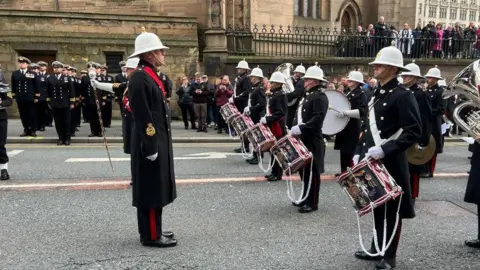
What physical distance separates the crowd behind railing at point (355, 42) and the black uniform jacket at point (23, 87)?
791 cm

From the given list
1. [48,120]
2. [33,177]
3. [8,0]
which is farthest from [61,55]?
[33,177]

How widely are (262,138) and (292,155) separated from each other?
1535 millimetres

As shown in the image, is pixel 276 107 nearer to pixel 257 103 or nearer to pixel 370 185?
pixel 257 103

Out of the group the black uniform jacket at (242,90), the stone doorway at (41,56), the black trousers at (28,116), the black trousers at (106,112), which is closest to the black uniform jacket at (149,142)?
the black uniform jacket at (242,90)

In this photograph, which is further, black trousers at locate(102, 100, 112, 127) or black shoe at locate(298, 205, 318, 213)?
black trousers at locate(102, 100, 112, 127)

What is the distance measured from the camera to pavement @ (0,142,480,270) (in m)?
4.66

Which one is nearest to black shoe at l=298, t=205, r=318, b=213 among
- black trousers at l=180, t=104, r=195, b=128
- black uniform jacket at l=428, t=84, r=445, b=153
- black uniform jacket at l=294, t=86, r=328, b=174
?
black uniform jacket at l=294, t=86, r=328, b=174

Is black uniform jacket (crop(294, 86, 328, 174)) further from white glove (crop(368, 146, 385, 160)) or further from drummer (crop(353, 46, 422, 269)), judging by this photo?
white glove (crop(368, 146, 385, 160))

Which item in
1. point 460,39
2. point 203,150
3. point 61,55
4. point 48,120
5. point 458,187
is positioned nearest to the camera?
point 458,187

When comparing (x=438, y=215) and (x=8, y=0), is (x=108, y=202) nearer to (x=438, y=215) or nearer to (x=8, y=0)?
(x=438, y=215)

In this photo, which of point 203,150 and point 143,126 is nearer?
point 143,126

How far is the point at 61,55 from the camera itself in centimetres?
1686

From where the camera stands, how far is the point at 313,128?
20.6 ft

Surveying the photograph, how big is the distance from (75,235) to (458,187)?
259 inches
